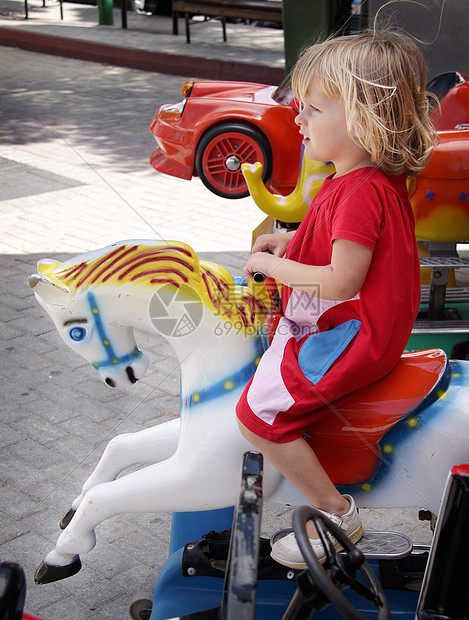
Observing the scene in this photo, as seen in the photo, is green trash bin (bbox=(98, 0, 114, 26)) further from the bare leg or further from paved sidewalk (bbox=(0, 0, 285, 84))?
the bare leg

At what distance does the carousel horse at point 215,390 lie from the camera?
190cm

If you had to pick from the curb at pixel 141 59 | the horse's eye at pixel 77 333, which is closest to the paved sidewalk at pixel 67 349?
the horse's eye at pixel 77 333

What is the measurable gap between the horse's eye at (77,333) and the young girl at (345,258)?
1.52ft

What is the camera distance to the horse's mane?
75.4 inches

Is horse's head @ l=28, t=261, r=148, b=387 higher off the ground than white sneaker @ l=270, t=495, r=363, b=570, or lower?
higher

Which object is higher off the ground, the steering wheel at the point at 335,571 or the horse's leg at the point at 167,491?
the steering wheel at the point at 335,571

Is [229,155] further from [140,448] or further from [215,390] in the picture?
[215,390]

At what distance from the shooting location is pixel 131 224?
5.91 m

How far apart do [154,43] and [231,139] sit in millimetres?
9946

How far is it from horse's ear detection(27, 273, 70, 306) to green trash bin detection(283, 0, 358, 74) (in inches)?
149

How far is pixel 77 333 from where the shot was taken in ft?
→ 6.49

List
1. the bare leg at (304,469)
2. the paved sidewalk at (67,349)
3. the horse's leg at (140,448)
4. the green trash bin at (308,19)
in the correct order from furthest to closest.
Answer: 1. the green trash bin at (308,19)
2. the paved sidewalk at (67,349)
3. the horse's leg at (140,448)
4. the bare leg at (304,469)

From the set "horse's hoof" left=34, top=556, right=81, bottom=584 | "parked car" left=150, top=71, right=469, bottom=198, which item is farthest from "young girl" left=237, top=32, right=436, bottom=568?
"parked car" left=150, top=71, right=469, bottom=198

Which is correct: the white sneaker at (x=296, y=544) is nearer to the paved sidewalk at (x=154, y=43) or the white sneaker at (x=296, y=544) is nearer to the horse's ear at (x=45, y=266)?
the horse's ear at (x=45, y=266)
